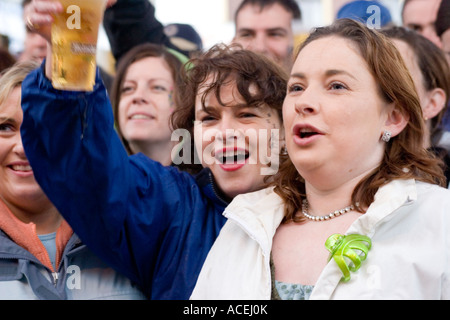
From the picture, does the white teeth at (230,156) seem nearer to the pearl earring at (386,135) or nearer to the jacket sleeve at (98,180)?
the jacket sleeve at (98,180)

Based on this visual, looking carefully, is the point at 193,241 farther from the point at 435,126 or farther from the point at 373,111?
the point at 435,126

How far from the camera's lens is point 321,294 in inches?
61.3

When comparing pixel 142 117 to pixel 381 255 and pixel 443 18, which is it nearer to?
pixel 443 18

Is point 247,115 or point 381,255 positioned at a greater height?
point 247,115

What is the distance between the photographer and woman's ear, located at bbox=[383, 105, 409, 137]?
5.88 feet

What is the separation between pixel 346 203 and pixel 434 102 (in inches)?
39.4

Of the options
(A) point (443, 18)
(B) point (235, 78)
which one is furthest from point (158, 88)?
(A) point (443, 18)

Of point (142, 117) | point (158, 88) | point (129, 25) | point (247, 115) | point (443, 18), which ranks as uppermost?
point (443, 18)

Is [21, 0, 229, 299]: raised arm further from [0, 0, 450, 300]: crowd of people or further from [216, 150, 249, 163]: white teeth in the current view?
[216, 150, 249, 163]: white teeth

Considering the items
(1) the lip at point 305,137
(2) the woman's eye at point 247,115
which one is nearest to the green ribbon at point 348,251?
(1) the lip at point 305,137

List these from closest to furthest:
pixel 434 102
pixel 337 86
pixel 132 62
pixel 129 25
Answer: pixel 337 86, pixel 434 102, pixel 132 62, pixel 129 25

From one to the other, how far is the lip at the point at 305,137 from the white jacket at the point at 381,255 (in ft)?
0.70

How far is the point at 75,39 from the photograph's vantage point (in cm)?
158
